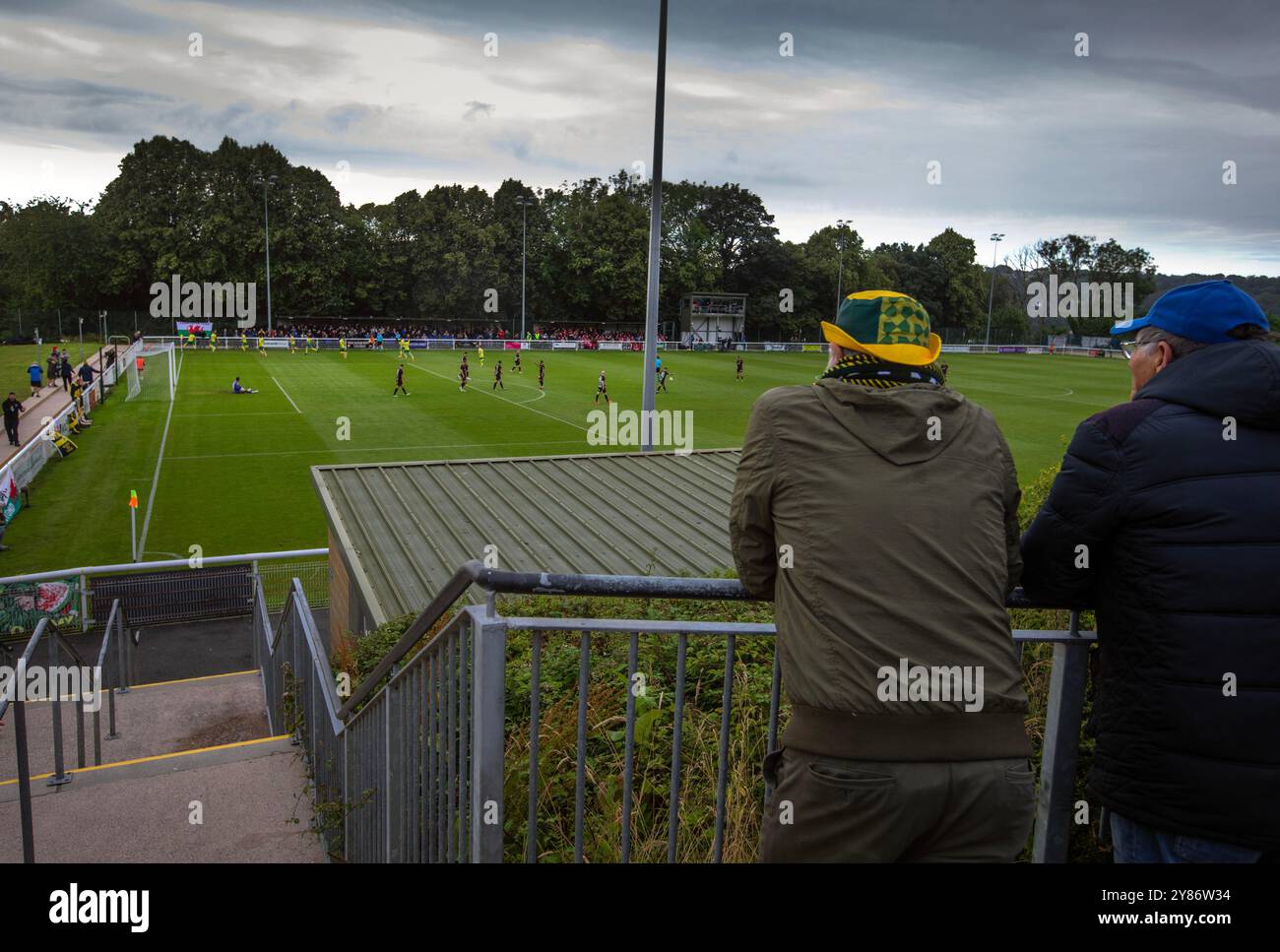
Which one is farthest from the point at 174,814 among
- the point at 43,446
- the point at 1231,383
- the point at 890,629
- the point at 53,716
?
the point at 43,446

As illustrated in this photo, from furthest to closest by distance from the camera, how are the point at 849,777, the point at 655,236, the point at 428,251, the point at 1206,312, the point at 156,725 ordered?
the point at 428,251 → the point at 655,236 → the point at 156,725 → the point at 1206,312 → the point at 849,777

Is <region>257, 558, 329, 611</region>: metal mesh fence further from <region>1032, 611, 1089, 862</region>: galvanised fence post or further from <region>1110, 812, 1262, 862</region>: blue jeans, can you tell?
<region>1110, 812, 1262, 862</region>: blue jeans

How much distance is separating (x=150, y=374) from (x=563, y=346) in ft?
124

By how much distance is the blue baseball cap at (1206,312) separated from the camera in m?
2.68

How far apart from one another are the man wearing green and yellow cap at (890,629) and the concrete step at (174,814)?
459 cm

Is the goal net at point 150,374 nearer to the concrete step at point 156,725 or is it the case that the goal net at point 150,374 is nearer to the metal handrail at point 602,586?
the concrete step at point 156,725

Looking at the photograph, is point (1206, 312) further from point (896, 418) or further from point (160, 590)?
point (160, 590)

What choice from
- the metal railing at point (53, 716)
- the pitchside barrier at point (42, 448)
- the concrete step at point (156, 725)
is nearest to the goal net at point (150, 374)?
the pitchside barrier at point (42, 448)

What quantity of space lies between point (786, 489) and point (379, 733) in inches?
110

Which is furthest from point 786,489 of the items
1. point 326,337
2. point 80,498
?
point 326,337

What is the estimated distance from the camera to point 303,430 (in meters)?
35.5

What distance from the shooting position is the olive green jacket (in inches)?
90.6

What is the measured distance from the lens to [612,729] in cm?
491
